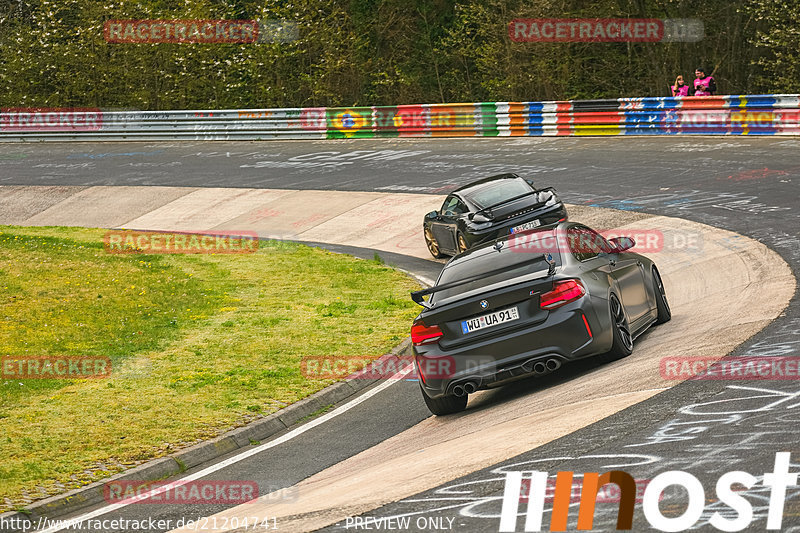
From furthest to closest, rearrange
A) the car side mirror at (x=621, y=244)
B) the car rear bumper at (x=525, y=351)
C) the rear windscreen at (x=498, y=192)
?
1. the rear windscreen at (x=498, y=192)
2. the car side mirror at (x=621, y=244)
3. the car rear bumper at (x=525, y=351)

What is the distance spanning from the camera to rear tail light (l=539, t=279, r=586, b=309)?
9109 mm

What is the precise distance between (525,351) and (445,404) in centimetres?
104

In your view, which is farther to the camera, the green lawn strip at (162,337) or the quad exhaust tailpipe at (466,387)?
the green lawn strip at (162,337)

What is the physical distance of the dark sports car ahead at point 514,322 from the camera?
9055 mm

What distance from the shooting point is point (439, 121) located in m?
34.6

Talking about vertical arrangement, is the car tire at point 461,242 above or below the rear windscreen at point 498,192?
below

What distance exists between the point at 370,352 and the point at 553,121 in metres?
20.8

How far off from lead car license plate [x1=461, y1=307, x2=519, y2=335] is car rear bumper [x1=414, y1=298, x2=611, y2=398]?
0.43 feet

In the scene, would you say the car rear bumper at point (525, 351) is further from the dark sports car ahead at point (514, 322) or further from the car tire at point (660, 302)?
the car tire at point (660, 302)

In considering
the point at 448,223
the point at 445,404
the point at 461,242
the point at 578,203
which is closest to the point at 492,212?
the point at 461,242

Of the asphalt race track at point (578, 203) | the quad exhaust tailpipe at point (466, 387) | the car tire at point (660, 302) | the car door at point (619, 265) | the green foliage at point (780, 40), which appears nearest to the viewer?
the asphalt race track at point (578, 203)

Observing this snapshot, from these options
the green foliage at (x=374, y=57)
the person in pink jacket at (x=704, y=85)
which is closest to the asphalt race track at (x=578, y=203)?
the person in pink jacket at (x=704, y=85)

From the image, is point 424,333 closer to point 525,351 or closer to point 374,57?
point 525,351

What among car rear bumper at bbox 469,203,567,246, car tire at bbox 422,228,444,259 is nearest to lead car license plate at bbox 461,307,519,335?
car rear bumper at bbox 469,203,567,246
